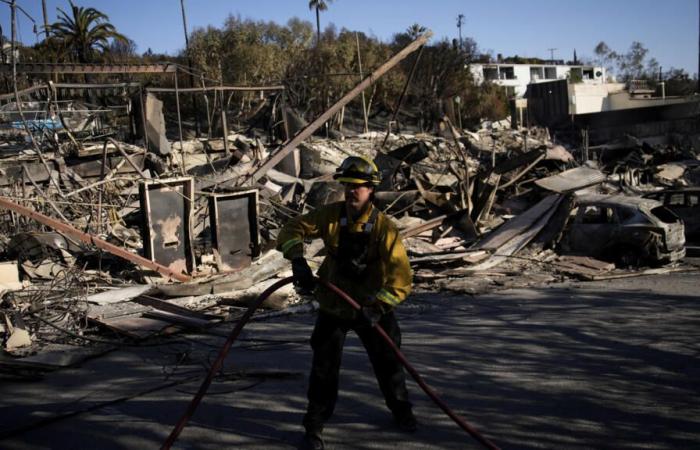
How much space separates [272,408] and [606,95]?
57045 millimetres

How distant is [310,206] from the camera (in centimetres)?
1633

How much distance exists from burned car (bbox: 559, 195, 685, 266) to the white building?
198 ft

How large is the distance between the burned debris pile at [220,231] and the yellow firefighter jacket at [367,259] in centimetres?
353

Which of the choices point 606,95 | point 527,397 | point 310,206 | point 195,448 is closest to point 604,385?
point 527,397

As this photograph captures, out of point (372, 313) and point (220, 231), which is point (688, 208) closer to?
point (220, 231)

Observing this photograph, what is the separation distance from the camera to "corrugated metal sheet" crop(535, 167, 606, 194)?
1609 cm

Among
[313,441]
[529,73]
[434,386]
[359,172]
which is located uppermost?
[529,73]

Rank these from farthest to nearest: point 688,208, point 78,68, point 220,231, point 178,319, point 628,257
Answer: point 78,68, point 688,208, point 628,257, point 220,231, point 178,319

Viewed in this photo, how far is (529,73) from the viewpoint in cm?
8381

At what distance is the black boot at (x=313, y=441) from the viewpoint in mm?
4312

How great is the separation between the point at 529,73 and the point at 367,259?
8491 centimetres

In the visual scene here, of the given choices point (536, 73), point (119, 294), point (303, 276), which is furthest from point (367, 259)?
point (536, 73)

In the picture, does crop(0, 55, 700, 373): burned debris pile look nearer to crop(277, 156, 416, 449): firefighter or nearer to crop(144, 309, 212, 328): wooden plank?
crop(144, 309, 212, 328): wooden plank

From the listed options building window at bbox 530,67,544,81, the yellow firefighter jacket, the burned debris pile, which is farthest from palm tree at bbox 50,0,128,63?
building window at bbox 530,67,544,81
